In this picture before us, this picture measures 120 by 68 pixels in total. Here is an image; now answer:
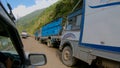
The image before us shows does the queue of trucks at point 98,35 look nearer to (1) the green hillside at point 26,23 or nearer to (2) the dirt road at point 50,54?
(2) the dirt road at point 50,54

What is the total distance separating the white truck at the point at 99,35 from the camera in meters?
6.31

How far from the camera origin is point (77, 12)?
32.9 ft

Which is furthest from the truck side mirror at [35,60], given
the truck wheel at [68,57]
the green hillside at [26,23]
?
the truck wheel at [68,57]

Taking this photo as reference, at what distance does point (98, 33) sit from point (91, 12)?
0.95 metres

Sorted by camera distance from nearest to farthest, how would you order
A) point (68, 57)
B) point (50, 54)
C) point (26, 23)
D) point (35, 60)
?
point (35, 60) → point (68, 57) → point (50, 54) → point (26, 23)

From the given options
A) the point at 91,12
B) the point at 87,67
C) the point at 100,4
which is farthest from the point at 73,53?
the point at 100,4

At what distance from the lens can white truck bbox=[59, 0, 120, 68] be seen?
6.31m

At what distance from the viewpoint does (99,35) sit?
7168 mm

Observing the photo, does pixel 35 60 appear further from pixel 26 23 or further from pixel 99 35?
pixel 26 23

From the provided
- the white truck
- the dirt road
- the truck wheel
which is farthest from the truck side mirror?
the dirt road

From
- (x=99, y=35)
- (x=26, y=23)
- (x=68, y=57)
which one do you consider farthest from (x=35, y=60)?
(x=26, y=23)

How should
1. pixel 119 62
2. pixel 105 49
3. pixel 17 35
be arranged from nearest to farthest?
pixel 17 35
pixel 119 62
pixel 105 49

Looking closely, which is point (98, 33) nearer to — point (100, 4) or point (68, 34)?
point (100, 4)

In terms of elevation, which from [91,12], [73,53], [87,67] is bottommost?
[87,67]
